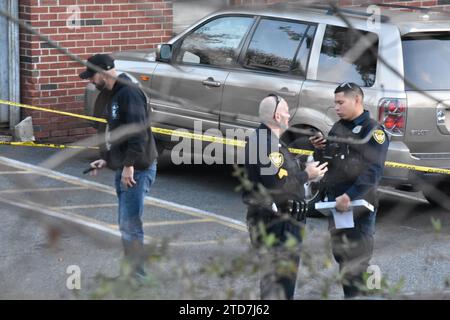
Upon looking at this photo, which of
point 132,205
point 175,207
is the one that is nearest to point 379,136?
point 132,205

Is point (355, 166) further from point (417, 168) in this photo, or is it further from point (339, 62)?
point (339, 62)

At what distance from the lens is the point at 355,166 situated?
674 centimetres

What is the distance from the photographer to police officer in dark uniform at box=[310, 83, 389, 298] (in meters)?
6.57

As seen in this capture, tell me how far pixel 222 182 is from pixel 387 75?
2.70 meters

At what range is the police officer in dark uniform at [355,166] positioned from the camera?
6.57 meters

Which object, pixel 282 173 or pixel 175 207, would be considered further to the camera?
pixel 175 207

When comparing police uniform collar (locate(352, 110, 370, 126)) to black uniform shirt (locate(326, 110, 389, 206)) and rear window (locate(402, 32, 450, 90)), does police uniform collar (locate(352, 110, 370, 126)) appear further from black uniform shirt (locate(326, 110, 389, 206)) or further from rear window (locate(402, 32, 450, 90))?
rear window (locate(402, 32, 450, 90))

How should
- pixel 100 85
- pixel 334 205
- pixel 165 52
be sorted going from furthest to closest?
pixel 165 52
pixel 100 85
pixel 334 205

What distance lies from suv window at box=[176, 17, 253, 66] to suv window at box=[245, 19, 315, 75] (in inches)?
6.8

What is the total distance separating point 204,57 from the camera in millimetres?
10250

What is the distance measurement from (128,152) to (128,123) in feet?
0.72

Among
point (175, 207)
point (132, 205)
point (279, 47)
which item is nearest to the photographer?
point (132, 205)

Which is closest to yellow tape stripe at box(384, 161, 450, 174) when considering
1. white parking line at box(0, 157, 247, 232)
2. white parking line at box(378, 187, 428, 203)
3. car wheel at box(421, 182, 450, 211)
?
car wheel at box(421, 182, 450, 211)
